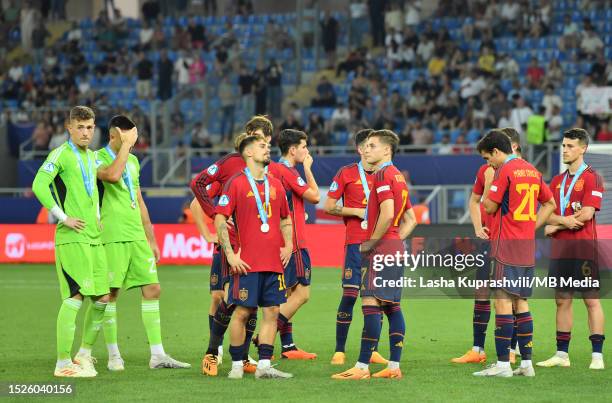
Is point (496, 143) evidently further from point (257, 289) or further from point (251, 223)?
point (257, 289)

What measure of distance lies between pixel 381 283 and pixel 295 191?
4.95 ft

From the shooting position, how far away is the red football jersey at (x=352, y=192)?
10.9 metres

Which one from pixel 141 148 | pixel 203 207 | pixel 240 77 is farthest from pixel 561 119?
pixel 203 207

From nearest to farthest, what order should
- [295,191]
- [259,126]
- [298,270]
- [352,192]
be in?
[259,126]
[295,191]
[352,192]
[298,270]

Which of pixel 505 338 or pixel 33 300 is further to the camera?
pixel 33 300

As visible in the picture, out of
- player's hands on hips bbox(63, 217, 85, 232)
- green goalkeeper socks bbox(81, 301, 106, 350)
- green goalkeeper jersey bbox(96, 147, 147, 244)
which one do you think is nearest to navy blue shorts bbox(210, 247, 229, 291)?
green goalkeeper jersey bbox(96, 147, 147, 244)

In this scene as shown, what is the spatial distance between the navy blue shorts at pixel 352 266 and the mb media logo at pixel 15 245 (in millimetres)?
14582

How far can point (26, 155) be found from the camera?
29422 mm

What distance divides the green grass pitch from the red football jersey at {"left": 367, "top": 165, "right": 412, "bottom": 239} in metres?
1.27

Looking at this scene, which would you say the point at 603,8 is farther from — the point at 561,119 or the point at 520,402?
the point at 520,402

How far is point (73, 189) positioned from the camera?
32.0ft

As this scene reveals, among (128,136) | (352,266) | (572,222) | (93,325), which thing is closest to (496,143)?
(572,222)

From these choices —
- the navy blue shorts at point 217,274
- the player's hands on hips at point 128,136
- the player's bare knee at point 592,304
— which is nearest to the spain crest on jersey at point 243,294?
the navy blue shorts at point 217,274

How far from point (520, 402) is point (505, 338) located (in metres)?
1.22
